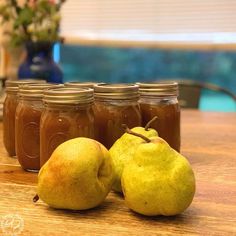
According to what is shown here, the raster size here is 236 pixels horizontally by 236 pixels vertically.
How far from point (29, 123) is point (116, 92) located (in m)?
0.19

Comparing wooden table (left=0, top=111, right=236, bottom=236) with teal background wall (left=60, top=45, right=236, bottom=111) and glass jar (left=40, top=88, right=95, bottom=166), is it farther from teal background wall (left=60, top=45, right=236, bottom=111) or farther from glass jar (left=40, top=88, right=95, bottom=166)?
teal background wall (left=60, top=45, right=236, bottom=111)

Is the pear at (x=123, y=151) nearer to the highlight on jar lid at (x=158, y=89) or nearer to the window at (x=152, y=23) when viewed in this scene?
the highlight on jar lid at (x=158, y=89)

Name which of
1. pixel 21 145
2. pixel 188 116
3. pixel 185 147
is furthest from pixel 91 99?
pixel 188 116

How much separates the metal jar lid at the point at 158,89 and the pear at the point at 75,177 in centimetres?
26

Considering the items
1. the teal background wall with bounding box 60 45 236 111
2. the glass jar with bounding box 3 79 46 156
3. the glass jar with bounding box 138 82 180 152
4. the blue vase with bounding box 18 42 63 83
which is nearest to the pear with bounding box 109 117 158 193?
the glass jar with bounding box 138 82 180 152

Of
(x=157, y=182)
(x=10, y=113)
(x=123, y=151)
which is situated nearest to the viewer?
(x=157, y=182)

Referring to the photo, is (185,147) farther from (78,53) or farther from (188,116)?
(78,53)

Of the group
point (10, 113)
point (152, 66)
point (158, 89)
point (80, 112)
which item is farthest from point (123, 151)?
point (152, 66)

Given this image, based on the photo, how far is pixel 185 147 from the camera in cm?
119

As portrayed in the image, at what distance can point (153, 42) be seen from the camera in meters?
2.79

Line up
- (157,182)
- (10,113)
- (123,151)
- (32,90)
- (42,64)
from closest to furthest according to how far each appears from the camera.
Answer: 1. (157,182)
2. (123,151)
3. (32,90)
4. (10,113)
5. (42,64)

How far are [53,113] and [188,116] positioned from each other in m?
1.07

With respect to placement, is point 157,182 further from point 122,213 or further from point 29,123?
point 29,123

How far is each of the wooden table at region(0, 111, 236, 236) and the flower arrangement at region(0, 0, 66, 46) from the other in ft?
3.28
